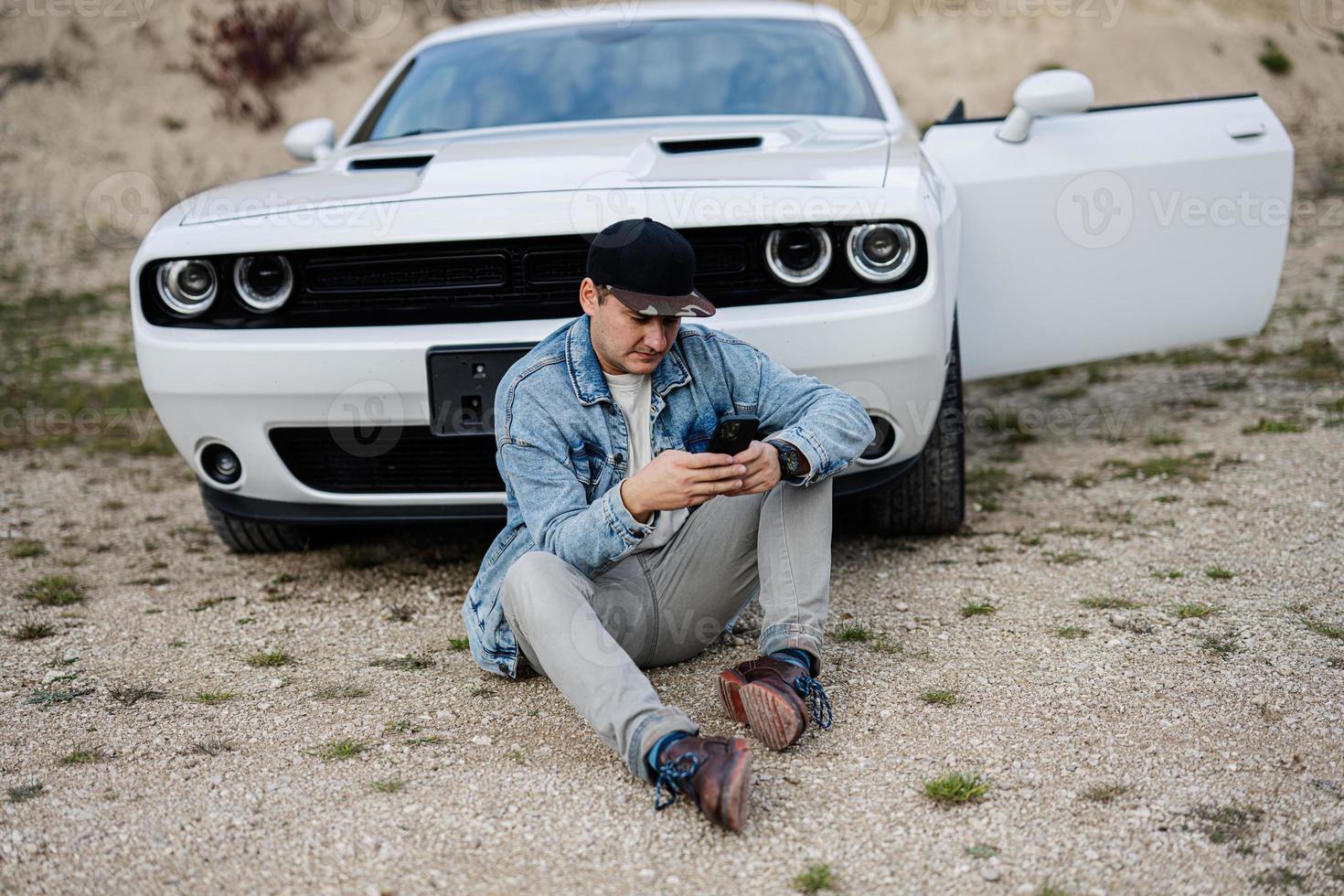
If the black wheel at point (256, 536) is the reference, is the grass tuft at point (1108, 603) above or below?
above

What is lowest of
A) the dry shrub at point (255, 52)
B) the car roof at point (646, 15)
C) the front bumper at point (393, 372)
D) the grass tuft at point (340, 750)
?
the dry shrub at point (255, 52)

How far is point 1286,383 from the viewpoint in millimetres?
5711

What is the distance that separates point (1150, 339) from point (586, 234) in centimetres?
205

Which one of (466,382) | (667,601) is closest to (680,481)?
(667,601)

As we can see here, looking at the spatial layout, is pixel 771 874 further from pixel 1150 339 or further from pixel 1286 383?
pixel 1286 383

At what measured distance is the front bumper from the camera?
3107 mm

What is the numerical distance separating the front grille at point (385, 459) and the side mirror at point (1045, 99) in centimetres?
194

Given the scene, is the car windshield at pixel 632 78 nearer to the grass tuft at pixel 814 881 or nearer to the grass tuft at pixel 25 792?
the grass tuft at pixel 25 792

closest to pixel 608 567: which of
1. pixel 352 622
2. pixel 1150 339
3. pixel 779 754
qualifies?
pixel 779 754

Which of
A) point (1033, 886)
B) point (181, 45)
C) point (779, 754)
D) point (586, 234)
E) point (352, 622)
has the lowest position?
point (181, 45)

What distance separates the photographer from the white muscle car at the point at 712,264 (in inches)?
122

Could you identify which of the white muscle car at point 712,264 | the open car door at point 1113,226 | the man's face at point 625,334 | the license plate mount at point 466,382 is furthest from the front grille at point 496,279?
the open car door at point 1113,226

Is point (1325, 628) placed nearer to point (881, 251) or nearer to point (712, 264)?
point (881, 251)

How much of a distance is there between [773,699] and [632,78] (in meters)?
2.65
